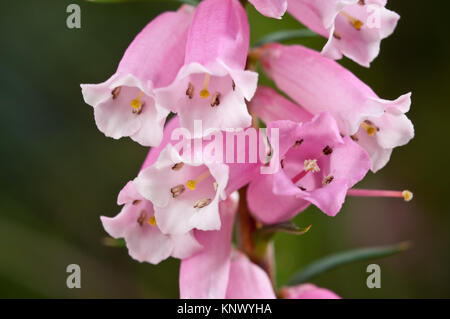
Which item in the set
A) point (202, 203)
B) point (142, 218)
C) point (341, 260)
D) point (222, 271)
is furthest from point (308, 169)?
point (341, 260)

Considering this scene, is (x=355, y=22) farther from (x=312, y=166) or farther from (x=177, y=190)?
(x=177, y=190)

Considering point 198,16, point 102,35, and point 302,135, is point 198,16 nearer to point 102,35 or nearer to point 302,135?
point 302,135

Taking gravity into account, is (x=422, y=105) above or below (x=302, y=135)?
above

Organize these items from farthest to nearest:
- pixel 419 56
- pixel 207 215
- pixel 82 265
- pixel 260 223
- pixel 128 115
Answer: pixel 419 56 → pixel 82 265 → pixel 260 223 → pixel 128 115 → pixel 207 215

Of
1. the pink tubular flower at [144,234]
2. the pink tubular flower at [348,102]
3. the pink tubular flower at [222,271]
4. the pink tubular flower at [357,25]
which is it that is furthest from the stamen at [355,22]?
the pink tubular flower at [144,234]
